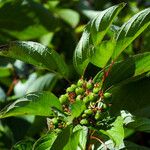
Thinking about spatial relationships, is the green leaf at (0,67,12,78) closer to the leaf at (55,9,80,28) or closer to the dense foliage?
the leaf at (55,9,80,28)

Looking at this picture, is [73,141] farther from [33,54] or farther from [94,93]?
[33,54]

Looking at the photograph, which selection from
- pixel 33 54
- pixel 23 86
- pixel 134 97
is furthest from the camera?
pixel 23 86

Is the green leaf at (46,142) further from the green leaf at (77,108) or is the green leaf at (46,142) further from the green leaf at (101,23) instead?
the green leaf at (101,23)

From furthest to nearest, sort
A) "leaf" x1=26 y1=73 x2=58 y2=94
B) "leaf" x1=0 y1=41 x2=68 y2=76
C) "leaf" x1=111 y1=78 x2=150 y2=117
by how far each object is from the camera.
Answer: "leaf" x1=26 y1=73 x2=58 y2=94, "leaf" x1=111 y1=78 x2=150 y2=117, "leaf" x1=0 y1=41 x2=68 y2=76

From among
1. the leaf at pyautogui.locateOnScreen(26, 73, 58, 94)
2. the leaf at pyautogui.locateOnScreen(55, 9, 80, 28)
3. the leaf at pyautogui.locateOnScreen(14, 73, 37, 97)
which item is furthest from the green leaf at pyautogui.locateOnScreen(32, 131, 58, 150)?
the leaf at pyautogui.locateOnScreen(55, 9, 80, 28)

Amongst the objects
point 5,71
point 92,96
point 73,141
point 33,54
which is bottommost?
point 73,141

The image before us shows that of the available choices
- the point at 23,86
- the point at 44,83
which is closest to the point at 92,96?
the point at 44,83

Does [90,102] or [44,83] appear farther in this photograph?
[44,83]

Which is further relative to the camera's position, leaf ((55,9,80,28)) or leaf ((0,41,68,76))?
leaf ((55,9,80,28))
